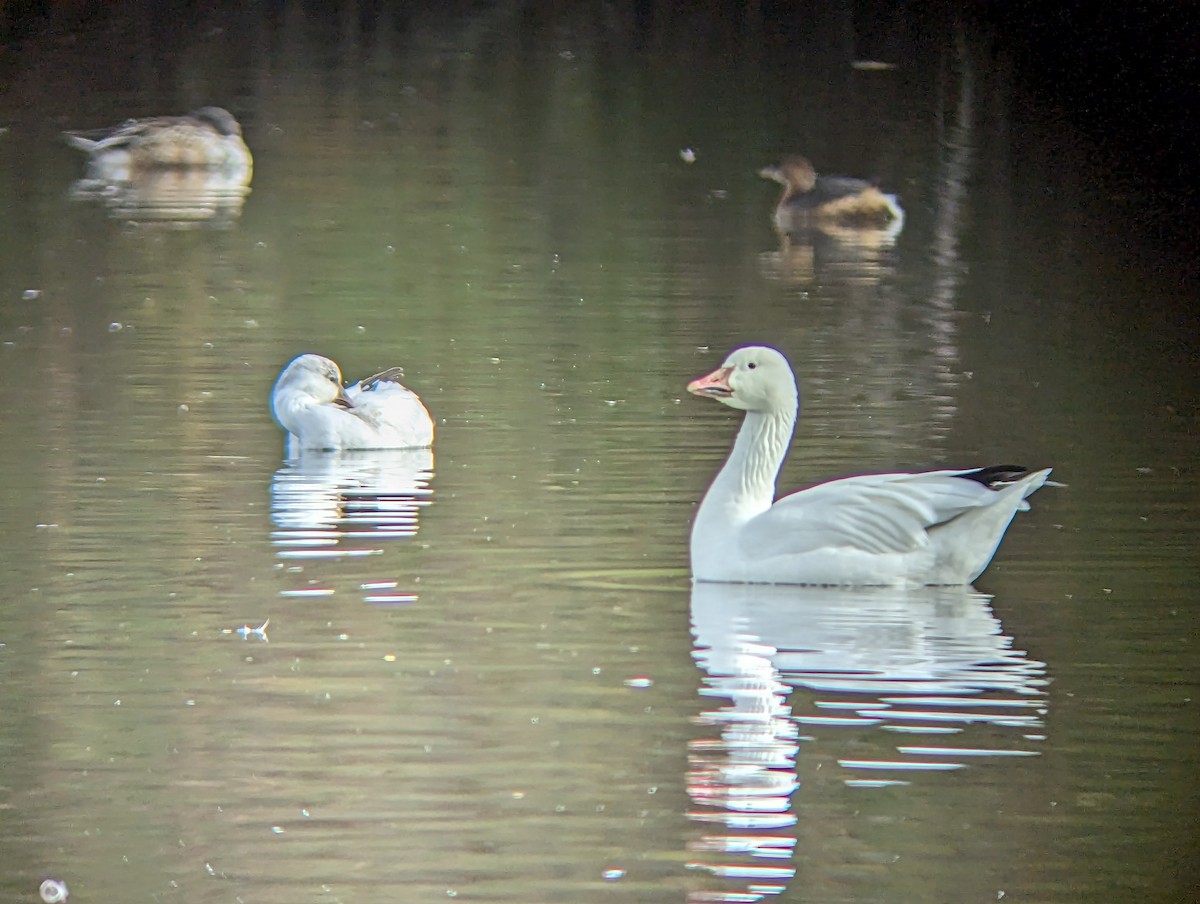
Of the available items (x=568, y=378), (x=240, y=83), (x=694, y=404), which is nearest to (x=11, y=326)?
(x=568, y=378)

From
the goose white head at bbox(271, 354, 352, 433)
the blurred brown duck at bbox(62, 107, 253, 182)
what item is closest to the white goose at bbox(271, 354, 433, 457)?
the goose white head at bbox(271, 354, 352, 433)

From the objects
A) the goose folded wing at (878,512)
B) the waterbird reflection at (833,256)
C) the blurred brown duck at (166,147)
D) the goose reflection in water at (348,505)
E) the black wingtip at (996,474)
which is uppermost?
the blurred brown duck at (166,147)

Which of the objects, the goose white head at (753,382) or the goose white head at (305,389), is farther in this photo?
the goose white head at (305,389)

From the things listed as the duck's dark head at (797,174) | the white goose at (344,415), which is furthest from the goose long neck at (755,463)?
the duck's dark head at (797,174)

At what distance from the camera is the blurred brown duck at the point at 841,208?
80.0ft

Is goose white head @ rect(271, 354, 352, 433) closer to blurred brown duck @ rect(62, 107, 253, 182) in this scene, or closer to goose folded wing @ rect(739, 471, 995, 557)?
goose folded wing @ rect(739, 471, 995, 557)

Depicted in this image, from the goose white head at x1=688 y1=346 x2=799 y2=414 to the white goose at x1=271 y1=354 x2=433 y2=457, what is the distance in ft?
10.2

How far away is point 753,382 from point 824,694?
2.22 metres

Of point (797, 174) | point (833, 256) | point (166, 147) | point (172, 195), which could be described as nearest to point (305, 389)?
point (833, 256)

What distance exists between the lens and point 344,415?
40.2ft

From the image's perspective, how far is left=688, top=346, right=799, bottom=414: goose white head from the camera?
924 centimetres

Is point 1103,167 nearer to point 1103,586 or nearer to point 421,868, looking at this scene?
point 1103,586

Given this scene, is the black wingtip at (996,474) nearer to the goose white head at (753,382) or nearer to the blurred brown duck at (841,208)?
the goose white head at (753,382)

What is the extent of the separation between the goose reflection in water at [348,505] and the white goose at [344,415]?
0.24 feet
